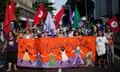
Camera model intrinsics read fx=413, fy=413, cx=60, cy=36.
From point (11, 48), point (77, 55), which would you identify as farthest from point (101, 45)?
point (11, 48)

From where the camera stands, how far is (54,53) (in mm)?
16047

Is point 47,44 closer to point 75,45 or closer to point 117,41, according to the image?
point 75,45

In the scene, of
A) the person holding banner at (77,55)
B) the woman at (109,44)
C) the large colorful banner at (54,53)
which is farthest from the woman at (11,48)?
the woman at (109,44)

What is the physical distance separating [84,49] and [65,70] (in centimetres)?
156

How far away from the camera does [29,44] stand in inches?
636

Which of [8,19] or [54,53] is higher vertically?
[8,19]

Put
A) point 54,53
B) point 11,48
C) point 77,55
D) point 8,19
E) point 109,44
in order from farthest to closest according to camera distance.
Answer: point 109,44, point 8,19, point 77,55, point 54,53, point 11,48

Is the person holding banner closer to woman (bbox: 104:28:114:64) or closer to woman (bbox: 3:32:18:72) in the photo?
woman (bbox: 104:28:114:64)

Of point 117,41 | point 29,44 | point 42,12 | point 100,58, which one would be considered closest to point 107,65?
point 100,58

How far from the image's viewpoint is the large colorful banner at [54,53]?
16.0 m

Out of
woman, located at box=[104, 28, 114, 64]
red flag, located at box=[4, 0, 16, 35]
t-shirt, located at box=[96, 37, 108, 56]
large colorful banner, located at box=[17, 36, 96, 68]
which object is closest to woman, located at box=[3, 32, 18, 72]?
large colorful banner, located at box=[17, 36, 96, 68]

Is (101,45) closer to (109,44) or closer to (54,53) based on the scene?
(109,44)

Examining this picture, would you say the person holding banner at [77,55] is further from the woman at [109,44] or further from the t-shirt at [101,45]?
the woman at [109,44]

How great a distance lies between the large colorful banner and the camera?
1599 centimetres
